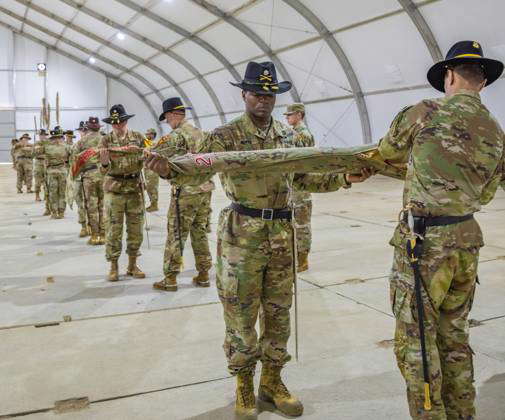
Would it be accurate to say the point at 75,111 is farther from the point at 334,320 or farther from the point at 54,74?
the point at 334,320

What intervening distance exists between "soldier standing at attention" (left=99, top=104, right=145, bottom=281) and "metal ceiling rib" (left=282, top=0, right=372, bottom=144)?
12.5 meters

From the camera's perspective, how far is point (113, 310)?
551 cm

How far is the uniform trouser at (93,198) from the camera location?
8.95 meters

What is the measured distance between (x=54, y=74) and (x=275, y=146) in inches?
1374


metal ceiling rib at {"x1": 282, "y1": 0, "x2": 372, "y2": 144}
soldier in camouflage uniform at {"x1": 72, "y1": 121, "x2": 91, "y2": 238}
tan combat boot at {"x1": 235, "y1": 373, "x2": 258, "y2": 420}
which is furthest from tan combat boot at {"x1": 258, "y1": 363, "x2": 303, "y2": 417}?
→ metal ceiling rib at {"x1": 282, "y1": 0, "x2": 372, "y2": 144}

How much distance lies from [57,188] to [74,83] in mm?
26020

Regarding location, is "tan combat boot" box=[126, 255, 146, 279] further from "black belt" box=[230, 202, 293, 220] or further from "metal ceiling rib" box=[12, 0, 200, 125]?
"metal ceiling rib" box=[12, 0, 200, 125]

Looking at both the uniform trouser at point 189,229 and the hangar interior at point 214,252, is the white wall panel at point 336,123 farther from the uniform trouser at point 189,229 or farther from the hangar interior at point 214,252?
the uniform trouser at point 189,229

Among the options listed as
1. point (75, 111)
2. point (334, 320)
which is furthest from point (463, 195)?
point (75, 111)

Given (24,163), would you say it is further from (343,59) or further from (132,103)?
(132,103)

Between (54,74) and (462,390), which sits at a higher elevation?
(54,74)

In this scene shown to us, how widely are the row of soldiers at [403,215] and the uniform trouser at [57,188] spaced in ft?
29.6

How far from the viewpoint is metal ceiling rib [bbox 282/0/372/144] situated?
58.5 feet

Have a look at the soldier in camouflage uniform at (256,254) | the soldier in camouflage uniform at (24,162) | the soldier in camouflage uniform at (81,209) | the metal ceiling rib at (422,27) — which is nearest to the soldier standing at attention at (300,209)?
the soldier in camouflage uniform at (256,254)
